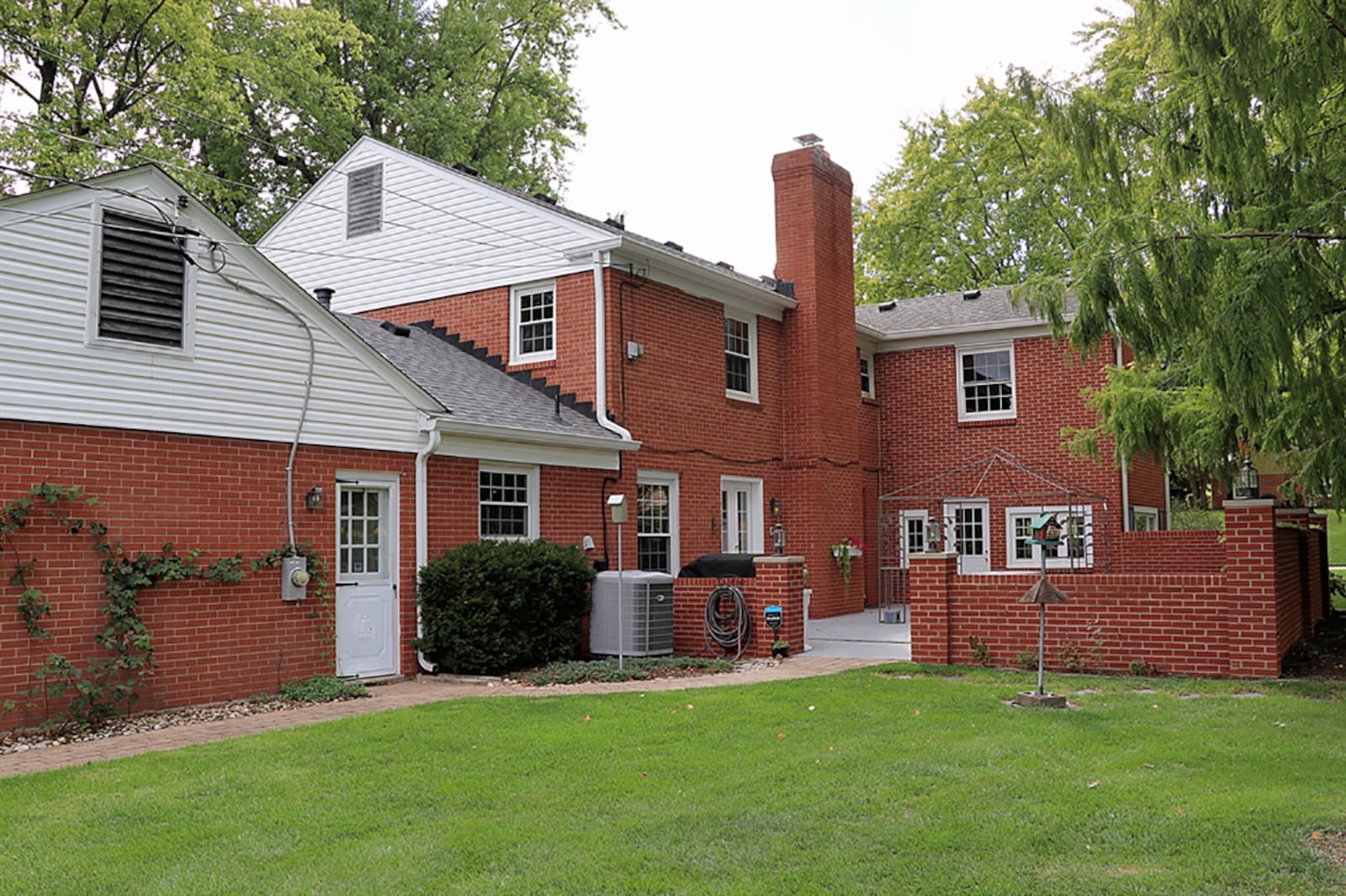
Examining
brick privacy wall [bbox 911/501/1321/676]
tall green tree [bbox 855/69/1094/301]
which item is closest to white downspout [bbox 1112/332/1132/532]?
brick privacy wall [bbox 911/501/1321/676]

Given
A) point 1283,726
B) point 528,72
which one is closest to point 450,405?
point 1283,726

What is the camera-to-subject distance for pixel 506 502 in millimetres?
13242

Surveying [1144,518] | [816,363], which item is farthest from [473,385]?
[1144,518]

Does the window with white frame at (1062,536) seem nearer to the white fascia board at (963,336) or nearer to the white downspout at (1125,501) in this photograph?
the white downspout at (1125,501)

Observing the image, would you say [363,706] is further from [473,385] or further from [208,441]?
[473,385]

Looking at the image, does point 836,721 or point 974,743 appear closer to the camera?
point 974,743

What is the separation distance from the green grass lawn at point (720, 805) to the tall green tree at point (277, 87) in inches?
482

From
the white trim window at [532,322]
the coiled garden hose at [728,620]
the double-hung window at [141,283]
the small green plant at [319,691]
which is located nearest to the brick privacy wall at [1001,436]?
the white trim window at [532,322]

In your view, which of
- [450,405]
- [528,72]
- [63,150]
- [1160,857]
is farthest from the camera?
[528,72]

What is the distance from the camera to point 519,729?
27.0 ft

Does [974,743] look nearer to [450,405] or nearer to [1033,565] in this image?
[450,405]

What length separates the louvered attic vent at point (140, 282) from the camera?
933 cm

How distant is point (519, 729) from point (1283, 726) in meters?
5.63

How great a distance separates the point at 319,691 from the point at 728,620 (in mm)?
4780
